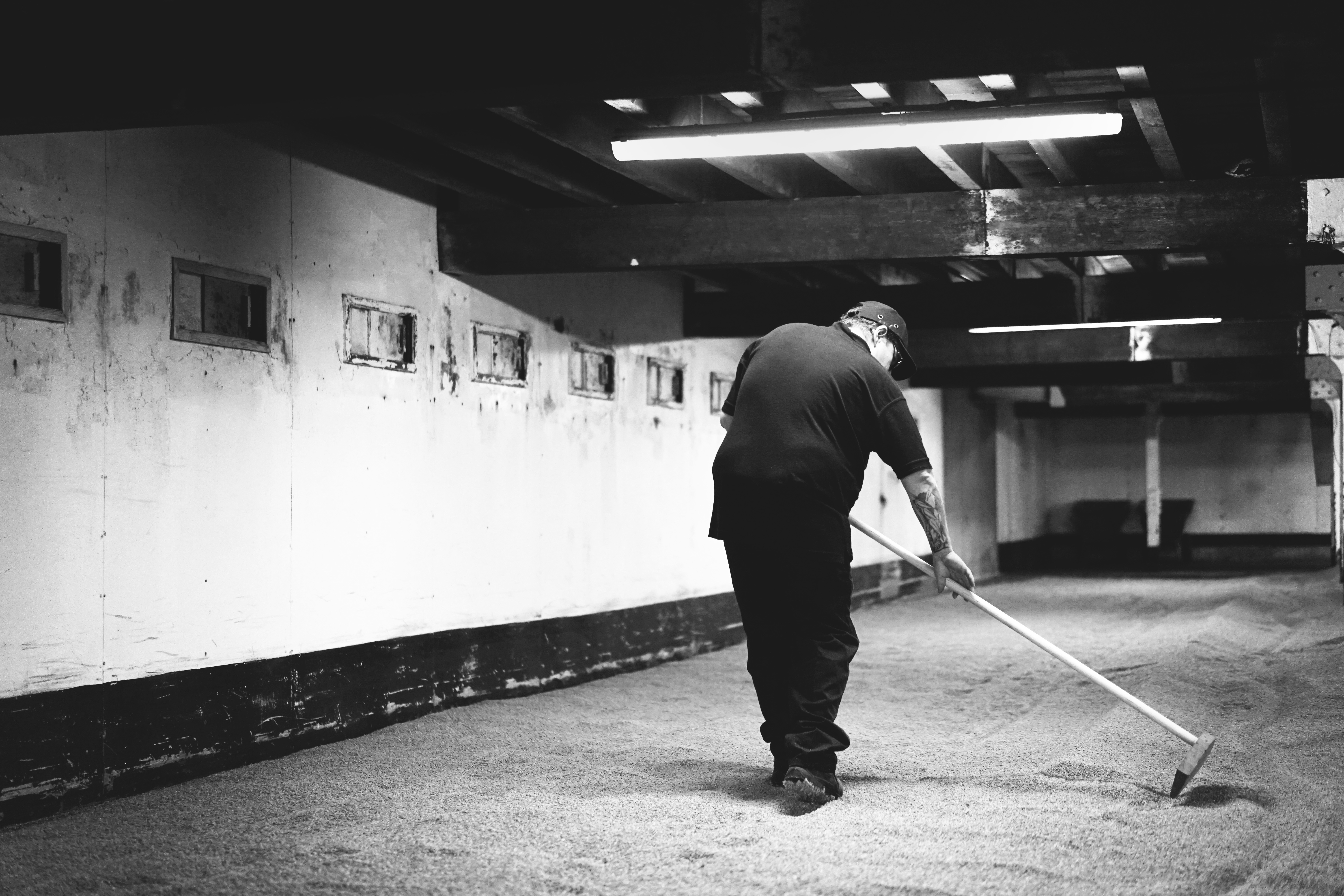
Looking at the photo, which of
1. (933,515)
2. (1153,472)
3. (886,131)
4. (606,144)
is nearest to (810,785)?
(933,515)

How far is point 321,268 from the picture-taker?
5.81 m

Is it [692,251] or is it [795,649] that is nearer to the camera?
[795,649]

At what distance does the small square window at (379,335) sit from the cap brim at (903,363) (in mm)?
2512

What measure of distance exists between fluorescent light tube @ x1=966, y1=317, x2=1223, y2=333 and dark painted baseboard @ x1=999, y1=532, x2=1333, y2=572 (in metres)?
8.78

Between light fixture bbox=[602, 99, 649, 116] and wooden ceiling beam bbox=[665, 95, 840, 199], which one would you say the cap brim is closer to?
wooden ceiling beam bbox=[665, 95, 840, 199]

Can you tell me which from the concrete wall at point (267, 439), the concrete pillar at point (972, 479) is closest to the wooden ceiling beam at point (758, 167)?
the concrete wall at point (267, 439)

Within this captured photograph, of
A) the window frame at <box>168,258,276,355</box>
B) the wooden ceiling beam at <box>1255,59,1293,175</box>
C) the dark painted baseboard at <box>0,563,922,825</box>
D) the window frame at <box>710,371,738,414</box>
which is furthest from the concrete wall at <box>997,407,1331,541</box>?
the window frame at <box>168,258,276,355</box>

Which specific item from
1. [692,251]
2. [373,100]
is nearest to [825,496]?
[373,100]

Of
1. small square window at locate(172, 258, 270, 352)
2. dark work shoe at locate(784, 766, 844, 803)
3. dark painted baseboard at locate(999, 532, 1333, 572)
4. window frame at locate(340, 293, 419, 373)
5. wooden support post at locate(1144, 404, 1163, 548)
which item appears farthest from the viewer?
dark painted baseboard at locate(999, 532, 1333, 572)

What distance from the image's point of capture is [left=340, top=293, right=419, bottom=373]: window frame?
595cm

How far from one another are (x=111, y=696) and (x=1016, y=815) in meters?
3.11

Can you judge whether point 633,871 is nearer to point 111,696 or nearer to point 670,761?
point 670,761

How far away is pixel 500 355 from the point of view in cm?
716

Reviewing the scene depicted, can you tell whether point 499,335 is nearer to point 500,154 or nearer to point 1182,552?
point 500,154
